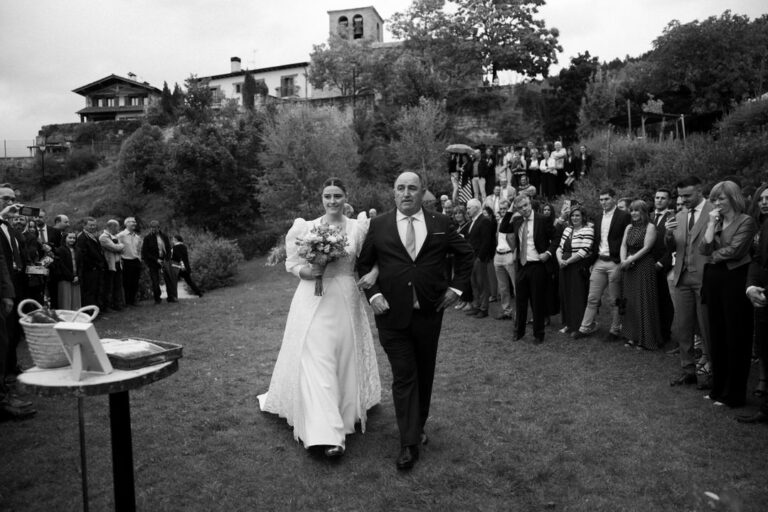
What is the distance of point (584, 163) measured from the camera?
21.0 meters

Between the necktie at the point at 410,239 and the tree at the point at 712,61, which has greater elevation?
the tree at the point at 712,61

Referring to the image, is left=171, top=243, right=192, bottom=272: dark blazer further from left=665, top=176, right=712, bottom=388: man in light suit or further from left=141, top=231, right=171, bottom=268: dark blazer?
left=665, top=176, right=712, bottom=388: man in light suit

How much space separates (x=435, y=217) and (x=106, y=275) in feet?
39.1

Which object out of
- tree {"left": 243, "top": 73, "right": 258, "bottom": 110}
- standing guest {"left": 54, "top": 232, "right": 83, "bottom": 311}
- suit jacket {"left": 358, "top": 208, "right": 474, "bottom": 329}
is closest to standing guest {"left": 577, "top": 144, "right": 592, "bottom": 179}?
standing guest {"left": 54, "top": 232, "right": 83, "bottom": 311}

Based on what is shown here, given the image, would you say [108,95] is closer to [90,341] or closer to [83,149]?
[83,149]

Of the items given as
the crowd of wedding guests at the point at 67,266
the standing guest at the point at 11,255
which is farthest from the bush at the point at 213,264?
the standing guest at the point at 11,255

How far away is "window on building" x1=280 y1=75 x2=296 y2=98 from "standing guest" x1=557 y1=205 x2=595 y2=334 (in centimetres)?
6697

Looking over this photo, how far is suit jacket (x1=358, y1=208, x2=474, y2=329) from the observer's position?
4934mm

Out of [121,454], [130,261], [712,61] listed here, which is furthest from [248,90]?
[121,454]

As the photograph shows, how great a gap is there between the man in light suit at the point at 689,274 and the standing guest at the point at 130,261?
13.4 metres

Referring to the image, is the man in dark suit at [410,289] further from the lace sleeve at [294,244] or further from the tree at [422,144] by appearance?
the tree at [422,144]

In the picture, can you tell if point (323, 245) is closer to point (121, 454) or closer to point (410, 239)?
point (410, 239)

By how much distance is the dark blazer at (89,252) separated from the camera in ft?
43.2

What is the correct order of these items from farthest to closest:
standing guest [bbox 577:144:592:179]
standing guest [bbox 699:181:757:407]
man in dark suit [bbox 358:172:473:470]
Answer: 1. standing guest [bbox 577:144:592:179]
2. standing guest [bbox 699:181:757:407]
3. man in dark suit [bbox 358:172:473:470]
